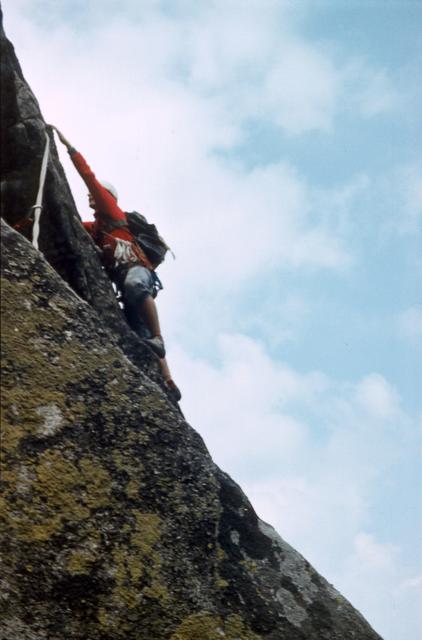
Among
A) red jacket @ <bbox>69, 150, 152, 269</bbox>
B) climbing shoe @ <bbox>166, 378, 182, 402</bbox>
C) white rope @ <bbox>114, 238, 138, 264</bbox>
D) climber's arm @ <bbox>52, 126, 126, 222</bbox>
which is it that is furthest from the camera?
climber's arm @ <bbox>52, 126, 126, 222</bbox>

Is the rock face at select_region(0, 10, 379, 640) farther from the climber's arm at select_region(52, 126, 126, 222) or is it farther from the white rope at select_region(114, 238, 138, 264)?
the climber's arm at select_region(52, 126, 126, 222)

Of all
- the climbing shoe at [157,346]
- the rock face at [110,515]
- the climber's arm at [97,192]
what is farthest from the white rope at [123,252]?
the rock face at [110,515]

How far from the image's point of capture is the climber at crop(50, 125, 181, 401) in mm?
8156

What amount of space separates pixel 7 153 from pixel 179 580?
159 inches

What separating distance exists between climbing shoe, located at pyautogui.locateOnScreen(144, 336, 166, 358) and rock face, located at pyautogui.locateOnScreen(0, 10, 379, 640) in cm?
280

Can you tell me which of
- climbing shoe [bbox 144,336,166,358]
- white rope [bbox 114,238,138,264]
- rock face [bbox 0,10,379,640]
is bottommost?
rock face [bbox 0,10,379,640]

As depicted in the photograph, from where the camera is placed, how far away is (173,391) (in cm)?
792

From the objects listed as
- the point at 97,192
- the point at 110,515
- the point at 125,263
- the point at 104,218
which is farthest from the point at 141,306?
the point at 110,515

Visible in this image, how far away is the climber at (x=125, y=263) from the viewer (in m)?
8.16

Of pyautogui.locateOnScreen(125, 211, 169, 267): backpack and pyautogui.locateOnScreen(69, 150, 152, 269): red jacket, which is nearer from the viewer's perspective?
pyautogui.locateOnScreen(69, 150, 152, 269): red jacket

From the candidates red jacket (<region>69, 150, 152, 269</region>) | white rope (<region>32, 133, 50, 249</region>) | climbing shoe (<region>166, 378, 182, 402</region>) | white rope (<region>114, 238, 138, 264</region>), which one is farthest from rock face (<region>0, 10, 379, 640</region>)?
red jacket (<region>69, 150, 152, 269</region>)

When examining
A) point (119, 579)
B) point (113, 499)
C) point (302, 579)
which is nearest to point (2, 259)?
point (113, 499)

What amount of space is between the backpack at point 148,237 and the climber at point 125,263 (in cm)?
17

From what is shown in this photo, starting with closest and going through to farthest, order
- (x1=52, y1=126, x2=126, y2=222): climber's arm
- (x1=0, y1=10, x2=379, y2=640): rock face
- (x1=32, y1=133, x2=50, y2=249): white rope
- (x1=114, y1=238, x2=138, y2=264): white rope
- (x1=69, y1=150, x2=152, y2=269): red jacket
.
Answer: (x1=0, y1=10, x2=379, y2=640): rock face, (x1=32, y1=133, x2=50, y2=249): white rope, (x1=114, y1=238, x2=138, y2=264): white rope, (x1=69, y1=150, x2=152, y2=269): red jacket, (x1=52, y1=126, x2=126, y2=222): climber's arm
